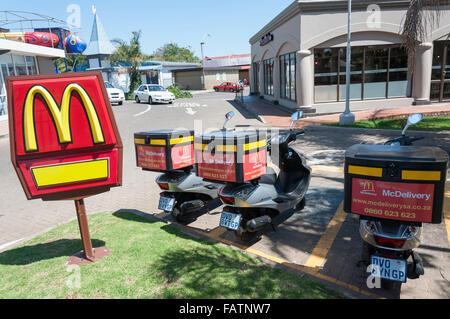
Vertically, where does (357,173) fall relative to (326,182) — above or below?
above

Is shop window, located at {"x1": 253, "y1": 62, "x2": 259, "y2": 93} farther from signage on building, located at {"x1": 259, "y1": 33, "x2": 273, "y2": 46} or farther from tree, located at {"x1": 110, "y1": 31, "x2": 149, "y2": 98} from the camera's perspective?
tree, located at {"x1": 110, "y1": 31, "x2": 149, "y2": 98}

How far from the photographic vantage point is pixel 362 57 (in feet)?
54.5

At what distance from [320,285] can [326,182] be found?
3960 mm

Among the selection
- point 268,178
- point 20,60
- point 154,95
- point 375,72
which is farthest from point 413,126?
point 20,60

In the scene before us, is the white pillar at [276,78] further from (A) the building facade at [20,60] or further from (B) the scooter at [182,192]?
(B) the scooter at [182,192]

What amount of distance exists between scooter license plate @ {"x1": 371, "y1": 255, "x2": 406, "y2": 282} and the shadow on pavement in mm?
3495

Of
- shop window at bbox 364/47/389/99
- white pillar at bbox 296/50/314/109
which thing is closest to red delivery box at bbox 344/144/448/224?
white pillar at bbox 296/50/314/109

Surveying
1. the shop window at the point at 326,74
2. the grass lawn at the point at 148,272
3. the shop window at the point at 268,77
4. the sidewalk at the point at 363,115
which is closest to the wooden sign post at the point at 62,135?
→ the grass lawn at the point at 148,272

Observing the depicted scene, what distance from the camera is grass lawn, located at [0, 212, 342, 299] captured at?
356cm

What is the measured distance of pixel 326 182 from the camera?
290 inches

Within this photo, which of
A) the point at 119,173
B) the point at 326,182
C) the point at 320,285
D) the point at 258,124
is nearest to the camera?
the point at 320,285

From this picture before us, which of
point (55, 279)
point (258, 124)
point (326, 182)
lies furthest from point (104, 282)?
point (258, 124)

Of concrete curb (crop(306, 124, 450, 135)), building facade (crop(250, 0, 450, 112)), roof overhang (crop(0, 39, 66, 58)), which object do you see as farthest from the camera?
roof overhang (crop(0, 39, 66, 58))

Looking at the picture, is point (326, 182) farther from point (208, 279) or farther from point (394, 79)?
point (394, 79)
